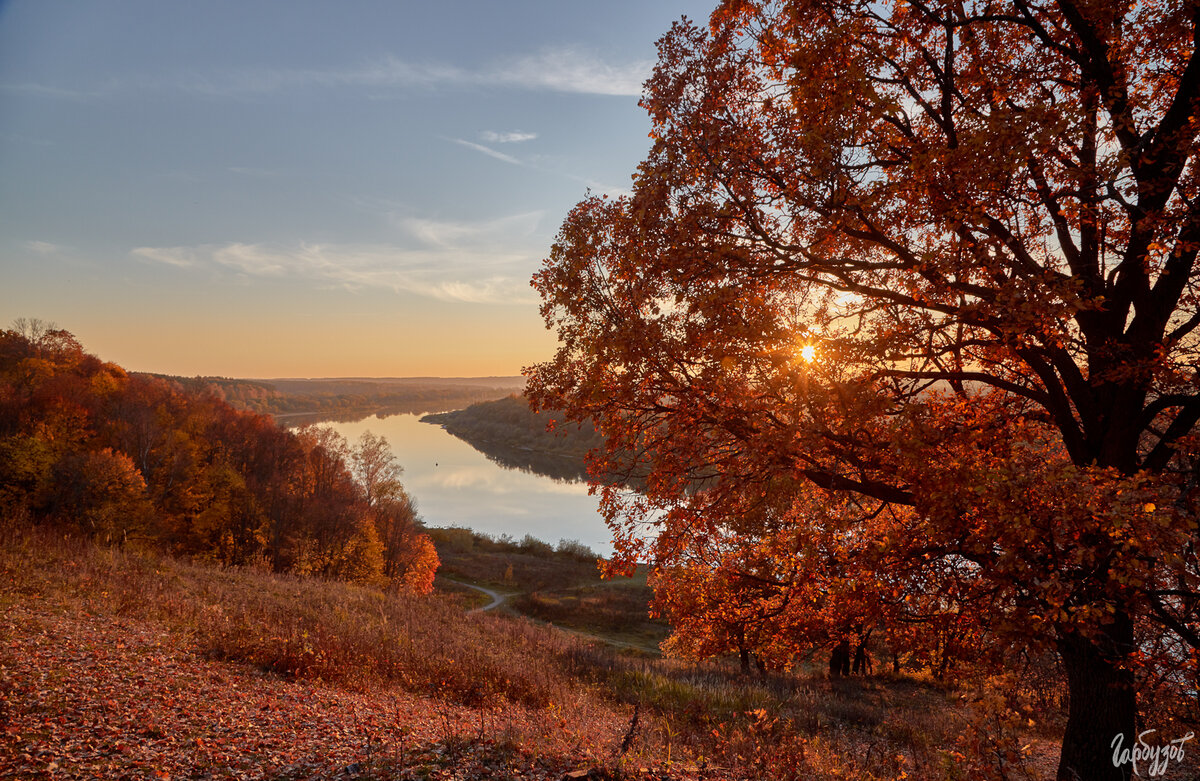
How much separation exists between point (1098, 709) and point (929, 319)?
15.5 ft

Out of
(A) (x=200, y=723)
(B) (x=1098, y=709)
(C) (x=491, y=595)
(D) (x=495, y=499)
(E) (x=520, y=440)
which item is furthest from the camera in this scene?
(E) (x=520, y=440)

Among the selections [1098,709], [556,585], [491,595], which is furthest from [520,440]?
[1098,709]

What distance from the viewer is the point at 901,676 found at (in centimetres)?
2145

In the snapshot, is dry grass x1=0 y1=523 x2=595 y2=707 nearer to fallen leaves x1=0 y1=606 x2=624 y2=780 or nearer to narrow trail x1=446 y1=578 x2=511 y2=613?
fallen leaves x1=0 y1=606 x2=624 y2=780

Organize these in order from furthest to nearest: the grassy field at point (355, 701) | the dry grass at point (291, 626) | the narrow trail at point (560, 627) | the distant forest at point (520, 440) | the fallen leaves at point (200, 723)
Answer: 1. the distant forest at point (520, 440)
2. the narrow trail at point (560, 627)
3. the dry grass at point (291, 626)
4. the grassy field at point (355, 701)
5. the fallen leaves at point (200, 723)

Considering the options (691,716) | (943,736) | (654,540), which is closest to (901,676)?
(943,736)

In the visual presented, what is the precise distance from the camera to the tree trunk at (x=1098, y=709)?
6.34 m

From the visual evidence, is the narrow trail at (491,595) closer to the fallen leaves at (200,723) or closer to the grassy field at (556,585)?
the grassy field at (556,585)

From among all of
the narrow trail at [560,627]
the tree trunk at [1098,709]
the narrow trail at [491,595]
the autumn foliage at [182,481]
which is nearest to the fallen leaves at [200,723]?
the tree trunk at [1098,709]

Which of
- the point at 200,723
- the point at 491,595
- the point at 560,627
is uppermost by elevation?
the point at 200,723

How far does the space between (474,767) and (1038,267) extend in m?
7.83

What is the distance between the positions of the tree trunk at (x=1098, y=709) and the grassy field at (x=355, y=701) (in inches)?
34.6

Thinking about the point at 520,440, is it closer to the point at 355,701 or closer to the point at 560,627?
the point at 560,627

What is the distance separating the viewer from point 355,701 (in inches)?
302
